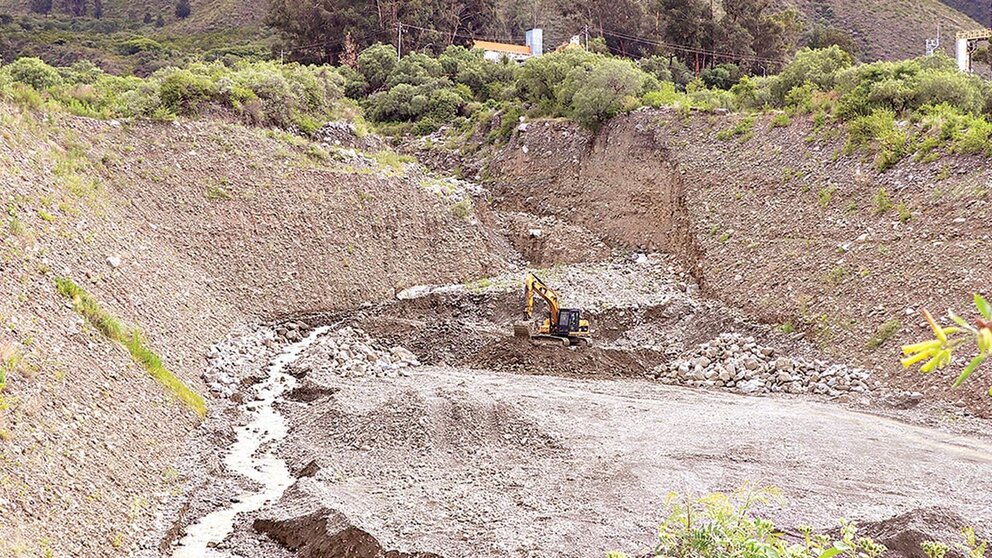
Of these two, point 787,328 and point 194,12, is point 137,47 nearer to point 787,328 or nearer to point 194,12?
point 194,12

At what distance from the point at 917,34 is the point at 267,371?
6598 cm

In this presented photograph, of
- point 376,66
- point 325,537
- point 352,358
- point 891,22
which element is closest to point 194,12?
point 376,66

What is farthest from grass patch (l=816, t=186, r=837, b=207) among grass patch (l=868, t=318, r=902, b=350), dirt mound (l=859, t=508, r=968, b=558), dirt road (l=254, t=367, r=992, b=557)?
dirt mound (l=859, t=508, r=968, b=558)

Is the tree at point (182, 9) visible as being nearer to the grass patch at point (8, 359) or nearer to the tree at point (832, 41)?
the tree at point (832, 41)

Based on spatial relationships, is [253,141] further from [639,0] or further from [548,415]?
[639,0]

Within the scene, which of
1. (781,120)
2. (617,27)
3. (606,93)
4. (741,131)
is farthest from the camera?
(617,27)

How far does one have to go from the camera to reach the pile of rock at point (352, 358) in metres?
20.5

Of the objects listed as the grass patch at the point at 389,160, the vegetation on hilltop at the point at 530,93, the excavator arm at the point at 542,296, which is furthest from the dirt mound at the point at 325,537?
the grass patch at the point at 389,160

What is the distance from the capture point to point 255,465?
47.2 feet

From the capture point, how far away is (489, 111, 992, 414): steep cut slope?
1995cm

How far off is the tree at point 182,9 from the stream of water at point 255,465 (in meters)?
65.5

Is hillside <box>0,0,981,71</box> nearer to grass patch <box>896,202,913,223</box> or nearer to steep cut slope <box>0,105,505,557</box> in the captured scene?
steep cut slope <box>0,105,505,557</box>

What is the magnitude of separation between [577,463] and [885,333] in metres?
9.26

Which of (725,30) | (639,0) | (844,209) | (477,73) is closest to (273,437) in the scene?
(844,209)
